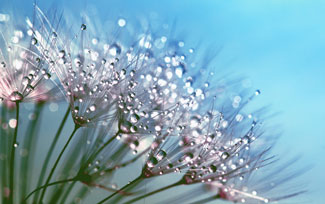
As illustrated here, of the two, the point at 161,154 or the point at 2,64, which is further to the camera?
the point at 2,64

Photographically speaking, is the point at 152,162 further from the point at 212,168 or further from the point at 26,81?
the point at 26,81

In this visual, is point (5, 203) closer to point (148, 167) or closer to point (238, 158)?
point (148, 167)

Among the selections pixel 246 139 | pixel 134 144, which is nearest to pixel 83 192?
pixel 134 144

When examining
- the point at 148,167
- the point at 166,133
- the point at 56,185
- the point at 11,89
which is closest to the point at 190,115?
the point at 166,133

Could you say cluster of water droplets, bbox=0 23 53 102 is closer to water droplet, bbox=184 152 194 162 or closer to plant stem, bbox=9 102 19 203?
plant stem, bbox=9 102 19 203

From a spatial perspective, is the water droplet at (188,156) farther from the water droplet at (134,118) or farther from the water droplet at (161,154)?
the water droplet at (134,118)

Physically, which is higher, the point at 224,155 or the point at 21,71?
the point at 21,71

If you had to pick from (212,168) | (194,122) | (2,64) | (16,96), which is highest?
(2,64)

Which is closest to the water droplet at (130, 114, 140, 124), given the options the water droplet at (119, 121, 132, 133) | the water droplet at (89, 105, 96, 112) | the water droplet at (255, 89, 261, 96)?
the water droplet at (119, 121, 132, 133)

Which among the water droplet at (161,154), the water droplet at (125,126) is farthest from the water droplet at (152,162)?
the water droplet at (125,126)

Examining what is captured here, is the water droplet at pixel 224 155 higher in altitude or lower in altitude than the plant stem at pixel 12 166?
lower

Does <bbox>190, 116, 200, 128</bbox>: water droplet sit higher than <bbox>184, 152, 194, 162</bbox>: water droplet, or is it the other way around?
<bbox>190, 116, 200, 128</bbox>: water droplet
